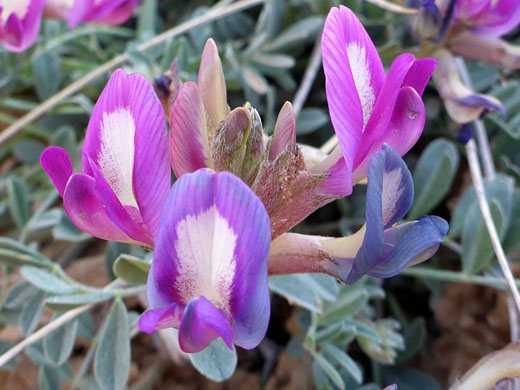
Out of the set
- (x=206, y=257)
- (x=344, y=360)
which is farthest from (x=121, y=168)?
(x=344, y=360)

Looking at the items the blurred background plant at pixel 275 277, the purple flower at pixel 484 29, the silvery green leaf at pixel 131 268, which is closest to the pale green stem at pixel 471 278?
the blurred background plant at pixel 275 277

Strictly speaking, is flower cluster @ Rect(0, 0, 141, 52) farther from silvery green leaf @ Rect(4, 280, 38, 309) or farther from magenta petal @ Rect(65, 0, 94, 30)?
silvery green leaf @ Rect(4, 280, 38, 309)

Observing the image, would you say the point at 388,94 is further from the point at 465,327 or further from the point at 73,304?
the point at 465,327

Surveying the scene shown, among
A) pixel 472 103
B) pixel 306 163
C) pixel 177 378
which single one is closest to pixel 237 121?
pixel 306 163

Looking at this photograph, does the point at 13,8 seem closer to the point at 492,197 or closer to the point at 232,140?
the point at 232,140

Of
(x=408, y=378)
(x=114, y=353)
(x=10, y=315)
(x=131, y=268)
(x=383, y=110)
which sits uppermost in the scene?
(x=383, y=110)

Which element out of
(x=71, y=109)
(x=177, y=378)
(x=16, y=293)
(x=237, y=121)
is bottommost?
(x=177, y=378)

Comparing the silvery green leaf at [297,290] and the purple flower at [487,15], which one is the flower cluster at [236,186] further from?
the purple flower at [487,15]
